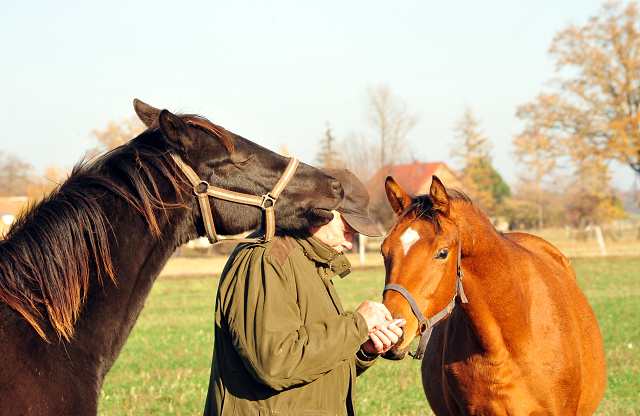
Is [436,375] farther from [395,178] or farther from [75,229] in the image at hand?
[395,178]

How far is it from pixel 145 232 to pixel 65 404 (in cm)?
72

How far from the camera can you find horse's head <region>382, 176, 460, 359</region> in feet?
9.16

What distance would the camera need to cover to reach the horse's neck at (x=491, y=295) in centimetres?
331

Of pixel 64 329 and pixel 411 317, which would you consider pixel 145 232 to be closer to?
pixel 64 329

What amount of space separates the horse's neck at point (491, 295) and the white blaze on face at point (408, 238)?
1.51ft

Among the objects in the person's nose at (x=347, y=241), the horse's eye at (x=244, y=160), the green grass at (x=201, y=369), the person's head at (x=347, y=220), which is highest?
the horse's eye at (x=244, y=160)

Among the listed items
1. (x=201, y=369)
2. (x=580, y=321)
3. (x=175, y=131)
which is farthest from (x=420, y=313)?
(x=201, y=369)

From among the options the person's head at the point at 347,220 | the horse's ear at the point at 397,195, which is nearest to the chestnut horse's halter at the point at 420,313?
the person's head at the point at 347,220

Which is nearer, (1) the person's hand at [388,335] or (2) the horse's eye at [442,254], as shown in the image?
(1) the person's hand at [388,335]

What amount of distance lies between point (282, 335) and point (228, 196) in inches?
25.4

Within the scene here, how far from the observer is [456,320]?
3.92m

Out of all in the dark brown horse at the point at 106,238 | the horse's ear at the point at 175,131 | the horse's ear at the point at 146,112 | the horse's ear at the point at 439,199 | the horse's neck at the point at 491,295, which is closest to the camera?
the dark brown horse at the point at 106,238

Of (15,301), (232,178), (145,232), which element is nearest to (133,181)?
(145,232)

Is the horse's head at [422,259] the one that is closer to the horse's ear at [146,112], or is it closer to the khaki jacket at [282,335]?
the khaki jacket at [282,335]
